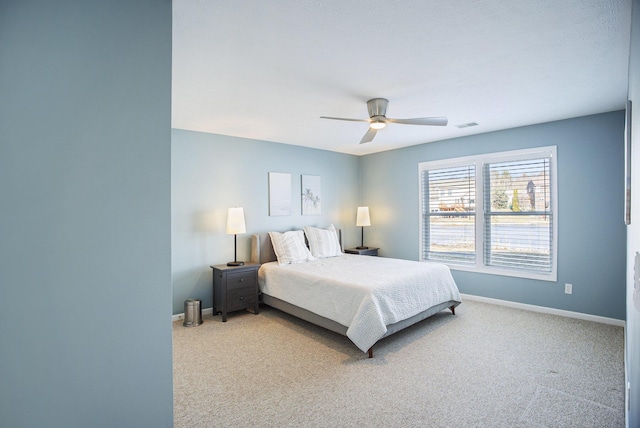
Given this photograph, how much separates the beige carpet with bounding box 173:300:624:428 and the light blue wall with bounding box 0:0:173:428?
107cm

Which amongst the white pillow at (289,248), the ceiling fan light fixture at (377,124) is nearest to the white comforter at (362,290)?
the white pillow at (289,248)

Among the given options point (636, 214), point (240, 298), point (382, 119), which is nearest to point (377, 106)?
point (382, 119)

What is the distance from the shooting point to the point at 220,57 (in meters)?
2.40

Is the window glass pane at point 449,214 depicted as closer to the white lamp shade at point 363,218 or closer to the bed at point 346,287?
the white lamp shade at point 363,218

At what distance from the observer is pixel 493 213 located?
15.8ft

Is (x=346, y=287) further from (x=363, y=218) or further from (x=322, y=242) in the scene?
(x=363, y=218)

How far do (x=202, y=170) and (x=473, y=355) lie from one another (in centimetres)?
388

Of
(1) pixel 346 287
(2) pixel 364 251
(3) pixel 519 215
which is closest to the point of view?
(1) pixel 346 287

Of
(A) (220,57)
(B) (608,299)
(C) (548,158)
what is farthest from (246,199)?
(B) (608,299)

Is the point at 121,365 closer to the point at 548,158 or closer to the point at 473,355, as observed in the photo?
the point at 473,355

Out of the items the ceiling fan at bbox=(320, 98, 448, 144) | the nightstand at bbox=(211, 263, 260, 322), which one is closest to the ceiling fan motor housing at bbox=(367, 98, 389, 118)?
the ceiling fan at bbox=(320, 98, 448, 144)

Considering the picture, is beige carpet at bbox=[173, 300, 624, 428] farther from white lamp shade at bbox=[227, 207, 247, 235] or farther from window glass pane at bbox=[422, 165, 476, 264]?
window glass pane at bbox=[422, 165, 476, 264]

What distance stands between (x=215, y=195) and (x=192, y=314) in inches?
63.3

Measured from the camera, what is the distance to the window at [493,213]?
4371mm
